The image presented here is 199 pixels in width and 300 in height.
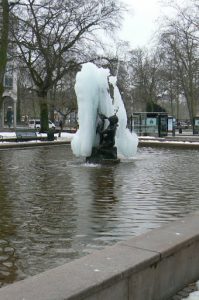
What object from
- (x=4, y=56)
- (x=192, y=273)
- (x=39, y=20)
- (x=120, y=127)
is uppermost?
(x=39, y=20)

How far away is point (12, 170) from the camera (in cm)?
1423

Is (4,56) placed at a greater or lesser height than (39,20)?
lesser

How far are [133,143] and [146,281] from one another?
541 inches

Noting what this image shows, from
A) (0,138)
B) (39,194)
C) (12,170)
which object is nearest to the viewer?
(39,194)

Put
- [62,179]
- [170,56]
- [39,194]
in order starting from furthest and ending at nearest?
[170,56] < [62,179] < [39,194]

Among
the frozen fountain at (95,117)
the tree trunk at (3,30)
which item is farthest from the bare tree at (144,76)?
the frozen fountain at (95,117)

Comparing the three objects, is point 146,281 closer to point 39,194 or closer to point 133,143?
point 39,194

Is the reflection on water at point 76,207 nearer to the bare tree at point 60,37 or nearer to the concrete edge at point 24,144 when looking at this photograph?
the concrete edge at point 24,144

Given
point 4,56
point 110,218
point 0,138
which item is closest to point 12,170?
point 110,218

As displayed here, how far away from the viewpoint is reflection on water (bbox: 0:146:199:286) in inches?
223

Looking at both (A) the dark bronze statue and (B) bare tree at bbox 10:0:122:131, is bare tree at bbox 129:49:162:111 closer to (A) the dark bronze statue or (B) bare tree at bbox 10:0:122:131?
(B) bare tree at bbox 10:0:122:131

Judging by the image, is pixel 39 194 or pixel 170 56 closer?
pixel 39 194

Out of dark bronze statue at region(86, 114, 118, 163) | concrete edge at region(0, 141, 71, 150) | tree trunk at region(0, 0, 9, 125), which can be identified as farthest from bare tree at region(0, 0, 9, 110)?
dark bronze statue at region(86, 114, 118, 163)

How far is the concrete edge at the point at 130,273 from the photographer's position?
3457 millimetres
